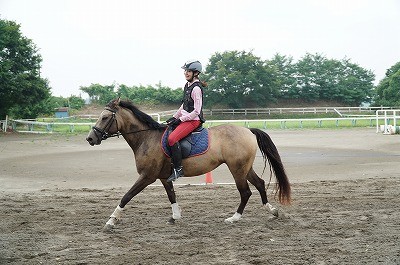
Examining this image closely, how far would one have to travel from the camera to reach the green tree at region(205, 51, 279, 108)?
48.4m

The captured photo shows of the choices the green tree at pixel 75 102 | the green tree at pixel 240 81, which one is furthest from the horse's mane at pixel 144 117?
the green tree at pixel 75 102

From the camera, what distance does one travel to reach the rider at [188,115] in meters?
7.41

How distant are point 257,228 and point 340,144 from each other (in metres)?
15.8

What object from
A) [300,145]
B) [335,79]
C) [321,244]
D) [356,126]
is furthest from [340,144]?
[335,79]

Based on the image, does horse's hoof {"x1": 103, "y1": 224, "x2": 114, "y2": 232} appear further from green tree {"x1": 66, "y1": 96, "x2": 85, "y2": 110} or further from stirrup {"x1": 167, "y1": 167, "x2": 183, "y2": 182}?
green tree {"x1": 66, "y1": 96, "x2": 85, "y2": 110}

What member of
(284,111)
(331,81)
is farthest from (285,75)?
(284,111)

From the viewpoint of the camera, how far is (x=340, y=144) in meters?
21.6

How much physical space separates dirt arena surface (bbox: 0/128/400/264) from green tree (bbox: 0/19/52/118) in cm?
1869

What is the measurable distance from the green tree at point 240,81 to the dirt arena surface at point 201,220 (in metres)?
33.9

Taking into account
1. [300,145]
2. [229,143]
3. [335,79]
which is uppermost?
[335,79]

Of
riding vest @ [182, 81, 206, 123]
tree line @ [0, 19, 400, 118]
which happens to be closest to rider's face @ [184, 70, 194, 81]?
riding vest @ [182, 81, 206, 123]

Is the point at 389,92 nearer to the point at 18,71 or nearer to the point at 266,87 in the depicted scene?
the point at 266,87

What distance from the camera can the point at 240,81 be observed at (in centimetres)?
4816

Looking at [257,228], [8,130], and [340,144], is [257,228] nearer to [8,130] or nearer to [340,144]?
[340,144]
